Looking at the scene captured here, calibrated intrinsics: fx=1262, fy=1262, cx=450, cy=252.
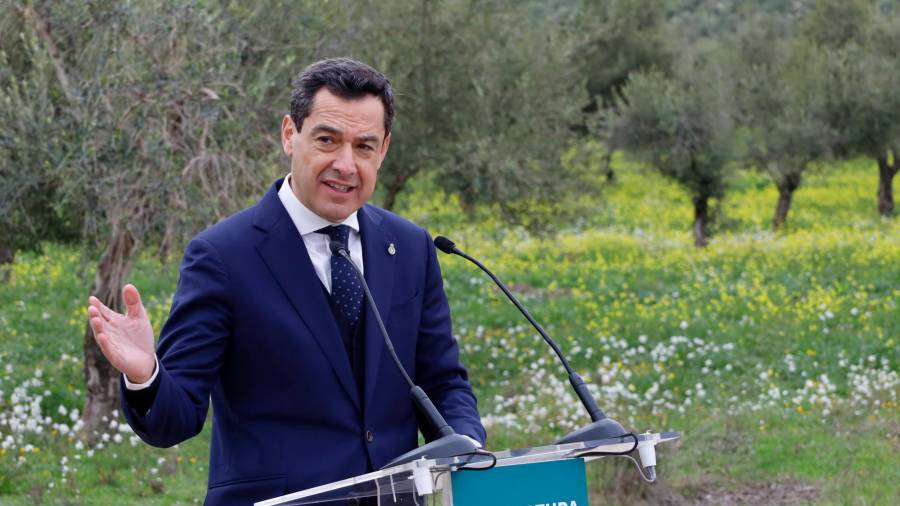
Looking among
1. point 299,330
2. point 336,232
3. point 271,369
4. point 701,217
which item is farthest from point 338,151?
point 701,217

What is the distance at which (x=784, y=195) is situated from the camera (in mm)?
30922

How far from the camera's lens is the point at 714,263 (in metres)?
19.5

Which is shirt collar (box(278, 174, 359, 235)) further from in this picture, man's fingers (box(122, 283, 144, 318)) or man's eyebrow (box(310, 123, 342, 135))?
man's fingers (box(122, 283, 144, 318))

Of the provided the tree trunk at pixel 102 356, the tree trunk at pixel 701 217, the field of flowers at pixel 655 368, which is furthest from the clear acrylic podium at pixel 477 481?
the tree trunk at pixel 701 217

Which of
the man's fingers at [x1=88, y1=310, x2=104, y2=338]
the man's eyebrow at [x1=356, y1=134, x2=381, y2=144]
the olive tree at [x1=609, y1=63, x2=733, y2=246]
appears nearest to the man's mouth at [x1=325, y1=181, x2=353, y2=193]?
the man's eyebrow at [x1=356, y1=134, x2=381, y2=144]

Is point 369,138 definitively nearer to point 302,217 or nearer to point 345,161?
point 345,161

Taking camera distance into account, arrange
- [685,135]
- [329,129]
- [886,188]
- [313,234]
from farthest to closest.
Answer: [886,188] < [685,135] < [313,234] < [329,129]

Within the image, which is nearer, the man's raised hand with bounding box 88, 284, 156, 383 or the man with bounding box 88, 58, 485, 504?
the man's raised hand with bounding box 88, 284, 156, 383

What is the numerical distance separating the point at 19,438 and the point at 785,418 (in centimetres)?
624

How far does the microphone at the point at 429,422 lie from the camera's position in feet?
8.67

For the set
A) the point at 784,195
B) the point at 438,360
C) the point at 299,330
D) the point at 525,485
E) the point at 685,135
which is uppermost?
the point at 685,135

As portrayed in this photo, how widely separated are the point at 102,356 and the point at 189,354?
7810 mm

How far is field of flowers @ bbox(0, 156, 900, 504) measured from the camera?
9.07m

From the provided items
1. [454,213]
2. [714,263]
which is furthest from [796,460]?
[454,213]
